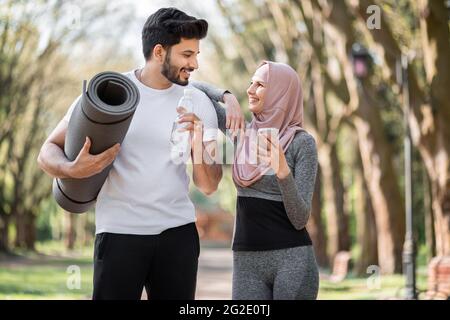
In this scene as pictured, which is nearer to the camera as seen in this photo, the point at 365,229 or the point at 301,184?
the point at 301,184

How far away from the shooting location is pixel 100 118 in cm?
366

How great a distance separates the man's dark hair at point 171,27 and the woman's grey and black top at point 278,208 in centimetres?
69

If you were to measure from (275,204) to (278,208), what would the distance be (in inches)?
0.9

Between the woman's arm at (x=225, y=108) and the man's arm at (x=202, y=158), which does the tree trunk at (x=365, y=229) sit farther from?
the man's arm at (x=202, y=158)

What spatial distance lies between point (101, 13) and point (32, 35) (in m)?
2.54

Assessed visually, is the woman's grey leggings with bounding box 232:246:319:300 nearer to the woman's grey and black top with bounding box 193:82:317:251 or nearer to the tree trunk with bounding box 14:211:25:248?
the woman's grey and black top with bounding box 193:82:317:251

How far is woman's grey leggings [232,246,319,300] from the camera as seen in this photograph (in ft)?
13.8

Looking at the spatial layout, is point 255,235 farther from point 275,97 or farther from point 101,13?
point 101,13

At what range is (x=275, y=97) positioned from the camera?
434 centimetres

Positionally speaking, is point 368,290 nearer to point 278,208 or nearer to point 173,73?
point 278,208

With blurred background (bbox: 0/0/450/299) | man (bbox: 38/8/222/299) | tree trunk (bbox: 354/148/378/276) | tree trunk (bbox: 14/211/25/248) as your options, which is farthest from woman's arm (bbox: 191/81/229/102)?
tree trunk (bbox: 14/211/25/248)

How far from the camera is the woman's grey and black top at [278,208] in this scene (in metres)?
4.24

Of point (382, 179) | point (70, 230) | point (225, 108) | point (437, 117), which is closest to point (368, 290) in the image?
point (437, 117)
